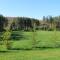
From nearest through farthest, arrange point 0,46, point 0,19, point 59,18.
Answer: point 0,46, point 0,19, point 59,18

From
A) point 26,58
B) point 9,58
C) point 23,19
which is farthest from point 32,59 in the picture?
point 23,19

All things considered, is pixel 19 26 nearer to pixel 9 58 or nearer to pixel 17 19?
pixel 17 19

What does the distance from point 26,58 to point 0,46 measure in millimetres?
7072

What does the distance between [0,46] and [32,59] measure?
24.4ft

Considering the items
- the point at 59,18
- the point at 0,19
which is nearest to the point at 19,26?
the point at 0,19

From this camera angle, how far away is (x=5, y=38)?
20.6 metres

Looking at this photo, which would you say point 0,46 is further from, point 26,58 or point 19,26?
point 19,26

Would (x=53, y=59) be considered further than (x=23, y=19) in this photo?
No

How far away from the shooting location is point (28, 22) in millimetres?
85625

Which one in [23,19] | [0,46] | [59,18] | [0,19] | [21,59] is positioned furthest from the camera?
[59,18]

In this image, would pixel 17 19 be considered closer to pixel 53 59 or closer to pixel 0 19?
pixel 0 19

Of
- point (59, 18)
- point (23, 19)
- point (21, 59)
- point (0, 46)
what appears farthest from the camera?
point (59, 18)

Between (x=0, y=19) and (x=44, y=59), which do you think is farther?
(x=0, y=19)

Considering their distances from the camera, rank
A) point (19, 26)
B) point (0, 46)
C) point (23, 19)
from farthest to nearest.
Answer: point (23, 19), point (19, 26), point (0, 46)
